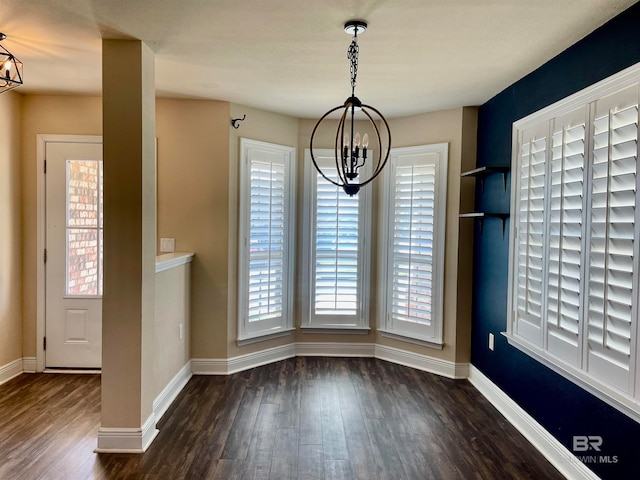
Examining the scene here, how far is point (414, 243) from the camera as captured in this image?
409 cm

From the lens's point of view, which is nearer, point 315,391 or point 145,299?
point 145,299

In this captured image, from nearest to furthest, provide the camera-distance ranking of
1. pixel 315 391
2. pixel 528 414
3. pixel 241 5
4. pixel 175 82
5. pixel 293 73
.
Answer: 1. pixel 241 5
2. pixel 528 414
3. pixel 293 73
4. pixel 175 82
5. pixel 315 391

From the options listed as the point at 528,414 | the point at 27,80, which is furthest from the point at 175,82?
Answer: the point at 528,414

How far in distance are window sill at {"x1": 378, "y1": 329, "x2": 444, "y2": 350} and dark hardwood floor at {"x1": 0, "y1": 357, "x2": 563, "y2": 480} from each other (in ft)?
0.99

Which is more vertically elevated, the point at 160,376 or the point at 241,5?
the point at 241,5

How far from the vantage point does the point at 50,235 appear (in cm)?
377

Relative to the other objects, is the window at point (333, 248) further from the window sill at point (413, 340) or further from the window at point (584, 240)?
the window at point (584, 240)

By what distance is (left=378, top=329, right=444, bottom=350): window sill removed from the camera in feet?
13.1

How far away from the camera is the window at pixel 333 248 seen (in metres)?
4.35

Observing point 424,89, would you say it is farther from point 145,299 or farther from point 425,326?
point 145,299

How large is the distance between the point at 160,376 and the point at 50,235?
179 centimetres

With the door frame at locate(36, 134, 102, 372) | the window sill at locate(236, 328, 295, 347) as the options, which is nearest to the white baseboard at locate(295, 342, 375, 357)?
the window sill at locate(236, 328, 295, 347)

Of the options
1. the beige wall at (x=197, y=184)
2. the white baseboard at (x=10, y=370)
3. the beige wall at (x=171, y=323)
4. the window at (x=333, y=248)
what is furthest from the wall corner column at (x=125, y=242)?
the window at (x=333, y=248)

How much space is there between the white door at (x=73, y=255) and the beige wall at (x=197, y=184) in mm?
632
